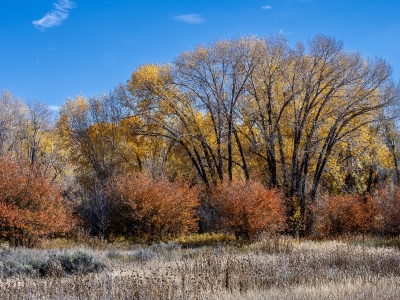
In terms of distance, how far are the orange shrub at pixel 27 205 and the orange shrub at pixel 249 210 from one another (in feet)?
24.7

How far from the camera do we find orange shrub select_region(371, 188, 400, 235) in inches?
780

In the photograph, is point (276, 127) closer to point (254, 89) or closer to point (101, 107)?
point (254, 89)

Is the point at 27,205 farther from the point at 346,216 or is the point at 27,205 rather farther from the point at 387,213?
the point at 387,213

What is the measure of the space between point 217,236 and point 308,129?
9077mm

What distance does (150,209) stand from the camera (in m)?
21.5

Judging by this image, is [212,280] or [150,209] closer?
[212,280]

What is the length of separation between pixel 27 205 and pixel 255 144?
12565 mm

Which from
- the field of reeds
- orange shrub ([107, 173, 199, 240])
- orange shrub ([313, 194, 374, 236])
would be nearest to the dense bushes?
orange shrub ([313, 194, 374, 236])

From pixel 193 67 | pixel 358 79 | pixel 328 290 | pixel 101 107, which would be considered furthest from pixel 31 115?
pixel 328 290

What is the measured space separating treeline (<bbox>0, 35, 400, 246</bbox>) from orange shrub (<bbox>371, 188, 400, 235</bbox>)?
0.05 m

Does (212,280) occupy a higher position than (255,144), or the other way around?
(255,144)

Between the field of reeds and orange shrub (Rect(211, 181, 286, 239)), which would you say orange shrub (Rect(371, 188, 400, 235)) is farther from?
the field of reeds

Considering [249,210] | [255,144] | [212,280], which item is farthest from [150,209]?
[212,280]

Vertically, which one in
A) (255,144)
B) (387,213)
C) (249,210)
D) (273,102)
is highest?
(273,102)
